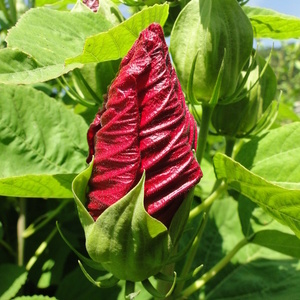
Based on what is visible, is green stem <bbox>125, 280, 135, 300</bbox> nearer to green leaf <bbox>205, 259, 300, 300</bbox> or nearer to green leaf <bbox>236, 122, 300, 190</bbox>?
green leaf <bbox>236, 122, 300, 190</bbox>

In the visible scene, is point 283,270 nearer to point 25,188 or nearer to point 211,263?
point 211,263

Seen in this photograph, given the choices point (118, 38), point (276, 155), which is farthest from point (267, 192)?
point (118, 38)

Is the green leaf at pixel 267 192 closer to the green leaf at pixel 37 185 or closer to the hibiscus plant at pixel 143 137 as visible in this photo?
the hibiscus plant at pixel 143 137

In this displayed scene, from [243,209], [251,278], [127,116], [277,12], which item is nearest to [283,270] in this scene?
[251,278]

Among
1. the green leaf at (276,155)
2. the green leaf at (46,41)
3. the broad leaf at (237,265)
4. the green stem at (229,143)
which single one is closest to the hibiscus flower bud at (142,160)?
the green leaf at (46,41)

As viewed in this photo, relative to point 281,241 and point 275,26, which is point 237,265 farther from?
point 275,26
